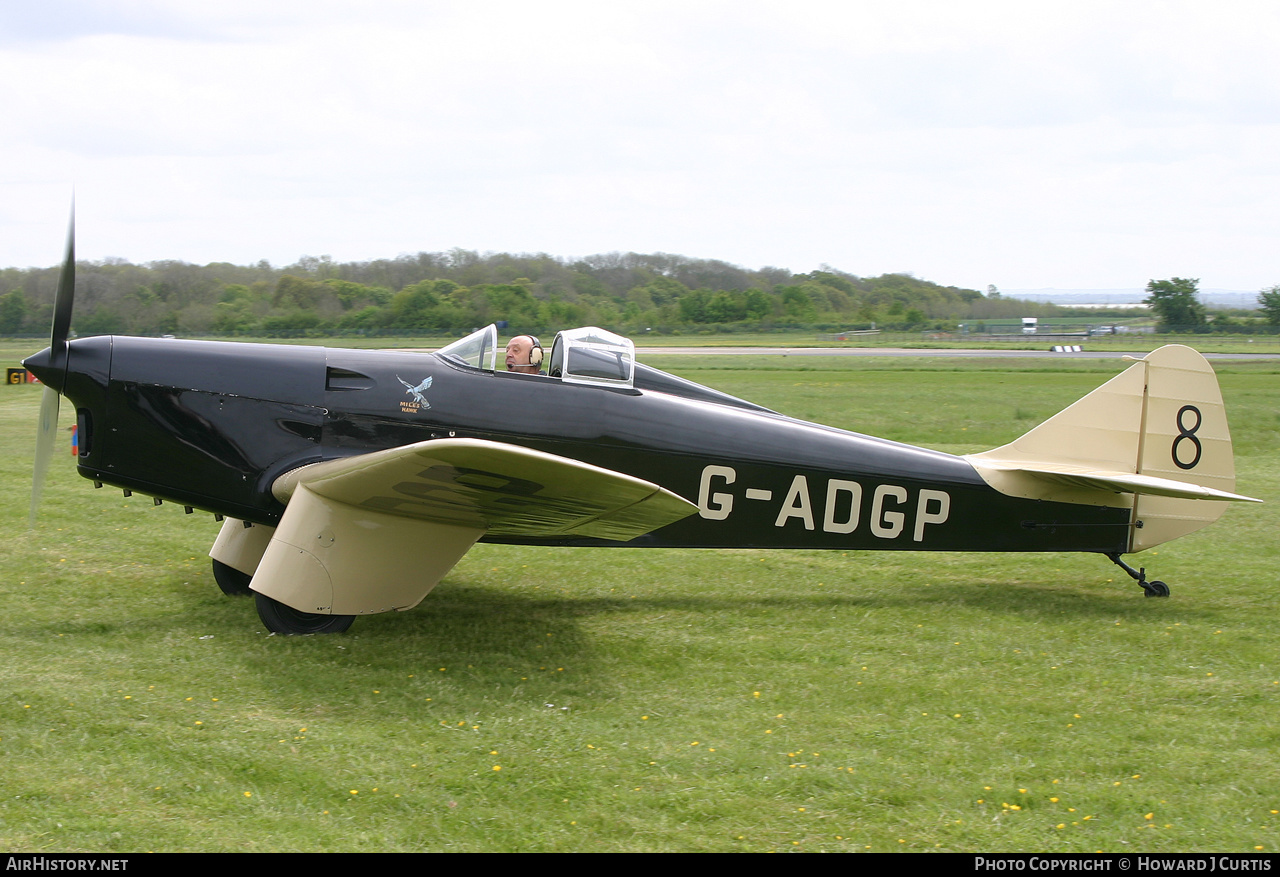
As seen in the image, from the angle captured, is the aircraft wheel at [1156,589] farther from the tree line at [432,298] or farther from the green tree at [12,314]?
the green tree at [12,314]

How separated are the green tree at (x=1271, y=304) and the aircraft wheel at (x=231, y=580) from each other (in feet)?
232

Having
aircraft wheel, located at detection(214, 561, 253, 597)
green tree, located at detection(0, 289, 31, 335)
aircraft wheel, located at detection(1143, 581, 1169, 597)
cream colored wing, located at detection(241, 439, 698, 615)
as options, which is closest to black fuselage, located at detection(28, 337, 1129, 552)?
cream colored wing, located at detection(241, 439, 698, 615)

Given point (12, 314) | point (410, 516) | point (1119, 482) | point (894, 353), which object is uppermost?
point (894, 353)

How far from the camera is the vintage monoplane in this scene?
5.73 metres

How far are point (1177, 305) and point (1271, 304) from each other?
21.5 ft

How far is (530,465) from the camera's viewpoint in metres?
4.90

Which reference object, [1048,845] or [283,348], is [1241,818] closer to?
[1048,845]

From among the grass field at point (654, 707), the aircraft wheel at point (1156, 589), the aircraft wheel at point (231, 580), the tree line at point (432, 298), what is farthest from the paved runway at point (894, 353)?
the aircraft wheel at point (231, 580)

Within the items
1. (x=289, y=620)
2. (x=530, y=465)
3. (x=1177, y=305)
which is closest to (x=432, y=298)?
(x=289, y=620)

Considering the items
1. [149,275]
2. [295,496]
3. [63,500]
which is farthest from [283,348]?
[149,275]

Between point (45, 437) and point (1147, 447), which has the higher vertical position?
point (1147, 447)

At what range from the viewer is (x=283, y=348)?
262 inches

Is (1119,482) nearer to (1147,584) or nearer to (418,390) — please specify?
(1147,584)

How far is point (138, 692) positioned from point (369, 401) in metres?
2.20
